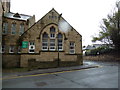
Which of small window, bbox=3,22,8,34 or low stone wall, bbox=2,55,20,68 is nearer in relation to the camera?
low stone wall, bbox=2,55,20,68

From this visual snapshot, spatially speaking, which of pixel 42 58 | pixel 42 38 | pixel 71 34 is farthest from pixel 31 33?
pixel 71 34

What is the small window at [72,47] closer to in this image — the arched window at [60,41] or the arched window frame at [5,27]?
the arched window at [60,41]

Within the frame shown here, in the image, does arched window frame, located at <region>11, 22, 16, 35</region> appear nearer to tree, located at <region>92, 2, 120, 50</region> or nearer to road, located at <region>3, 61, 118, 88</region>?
road, located at <region>3, 61, 118, 88</region>

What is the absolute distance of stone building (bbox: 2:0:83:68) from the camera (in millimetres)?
15211

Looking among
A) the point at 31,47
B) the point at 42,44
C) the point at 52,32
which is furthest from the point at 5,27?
the point at 52,32

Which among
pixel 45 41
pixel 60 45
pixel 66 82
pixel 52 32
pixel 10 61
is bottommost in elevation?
pixel 66 82

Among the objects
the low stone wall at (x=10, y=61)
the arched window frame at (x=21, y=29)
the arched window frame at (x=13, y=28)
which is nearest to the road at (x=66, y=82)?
the low stone wall at (x=10, y=61)

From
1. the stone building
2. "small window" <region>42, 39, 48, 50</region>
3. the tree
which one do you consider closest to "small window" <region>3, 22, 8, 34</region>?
the stone building

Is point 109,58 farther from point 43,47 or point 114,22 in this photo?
point 43,47

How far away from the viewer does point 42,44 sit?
15812 mm

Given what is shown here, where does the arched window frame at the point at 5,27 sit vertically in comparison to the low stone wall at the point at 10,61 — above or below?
above

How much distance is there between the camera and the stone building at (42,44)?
15211 millimetres

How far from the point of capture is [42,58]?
15.2 metres

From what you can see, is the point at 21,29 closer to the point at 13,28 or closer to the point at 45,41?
the point at 13,28
